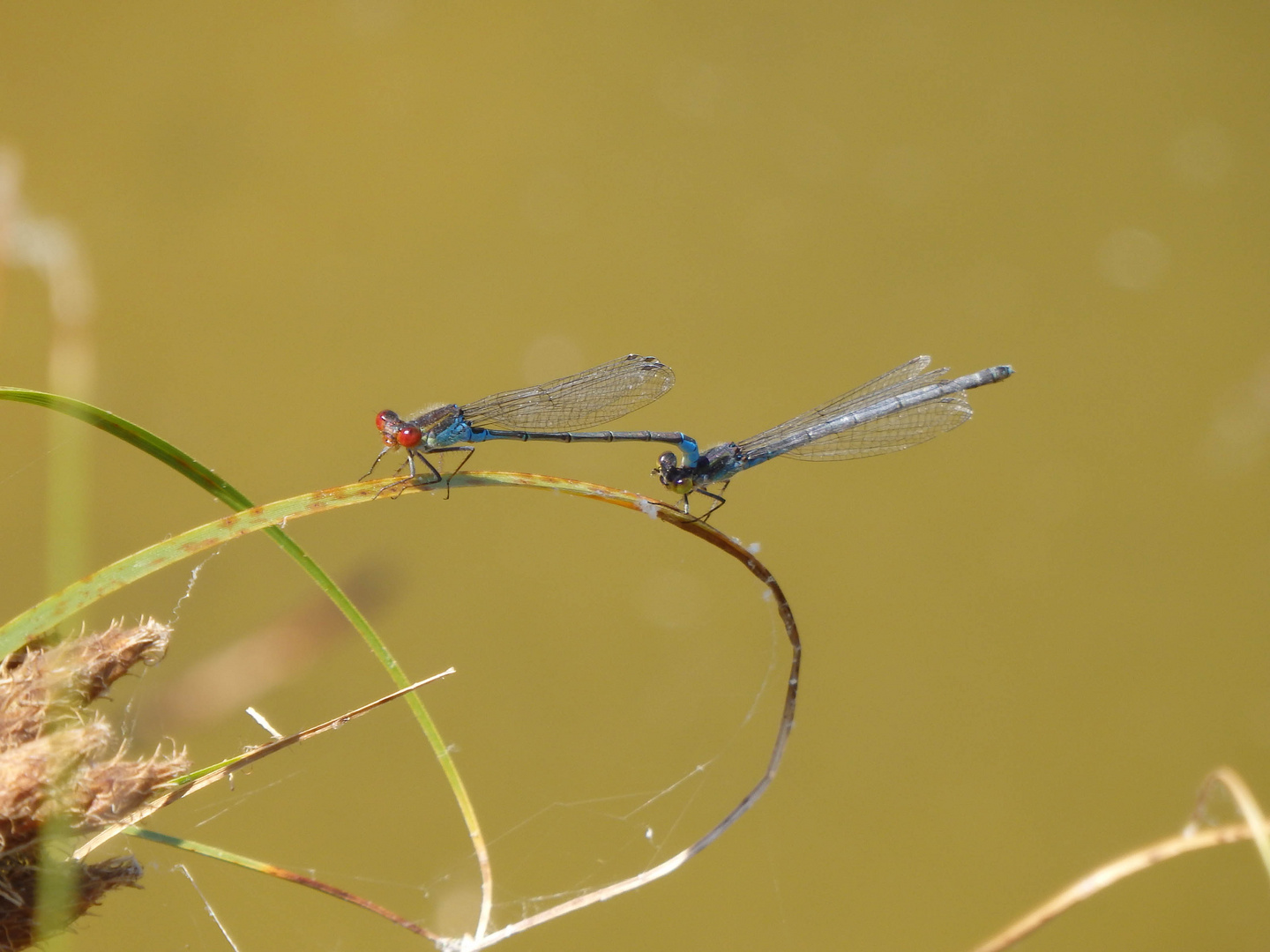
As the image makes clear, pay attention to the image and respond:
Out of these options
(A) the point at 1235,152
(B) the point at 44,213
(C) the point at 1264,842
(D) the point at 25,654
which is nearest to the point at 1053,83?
(A) the point at 1235,152

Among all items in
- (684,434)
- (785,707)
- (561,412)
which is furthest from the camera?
(684,434)

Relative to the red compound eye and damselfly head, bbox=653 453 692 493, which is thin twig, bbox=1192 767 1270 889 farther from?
the red compound eye

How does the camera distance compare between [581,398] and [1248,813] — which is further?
[581,398]

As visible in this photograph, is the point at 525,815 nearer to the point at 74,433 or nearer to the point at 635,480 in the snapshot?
the point at 635,480

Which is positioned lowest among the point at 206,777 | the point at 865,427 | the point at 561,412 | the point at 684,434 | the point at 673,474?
the point at 206,777

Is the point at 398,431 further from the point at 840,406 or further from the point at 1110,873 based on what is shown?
the point at 1110,873

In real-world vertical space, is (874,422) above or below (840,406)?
below

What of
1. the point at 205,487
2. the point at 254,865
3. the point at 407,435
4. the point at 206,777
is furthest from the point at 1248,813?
the point at 407,435
